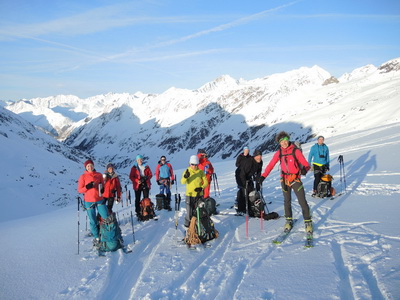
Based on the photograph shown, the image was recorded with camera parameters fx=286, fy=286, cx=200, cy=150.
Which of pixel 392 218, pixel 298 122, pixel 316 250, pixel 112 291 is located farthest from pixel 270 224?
pixel 298 122

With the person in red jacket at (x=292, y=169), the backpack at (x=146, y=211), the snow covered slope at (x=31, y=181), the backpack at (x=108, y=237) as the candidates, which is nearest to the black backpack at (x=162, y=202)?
the backpack at (x=146, y=211)

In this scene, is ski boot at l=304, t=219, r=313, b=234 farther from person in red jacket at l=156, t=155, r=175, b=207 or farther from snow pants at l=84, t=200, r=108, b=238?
person in red jacket at l=156, t=155, r=175, b=207

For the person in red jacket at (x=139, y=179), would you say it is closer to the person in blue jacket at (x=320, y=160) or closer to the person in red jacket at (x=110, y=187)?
the person in red jacket at (x=110, y=187)

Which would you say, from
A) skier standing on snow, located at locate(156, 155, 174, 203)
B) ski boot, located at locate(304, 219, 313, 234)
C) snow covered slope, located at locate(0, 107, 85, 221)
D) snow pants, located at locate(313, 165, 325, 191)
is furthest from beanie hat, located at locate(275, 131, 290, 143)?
snow covered slope, located at locate(0, 107, 85, 221)

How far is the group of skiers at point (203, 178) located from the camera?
Result: 743cm

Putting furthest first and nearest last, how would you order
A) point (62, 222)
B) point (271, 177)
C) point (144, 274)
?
point (271, 177) → point (62, 222) → point (144, 274)

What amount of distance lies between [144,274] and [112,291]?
76 centimetres

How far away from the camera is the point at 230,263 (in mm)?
6418

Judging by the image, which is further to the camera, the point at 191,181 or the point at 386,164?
the point at 386,164

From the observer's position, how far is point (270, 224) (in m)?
8.91

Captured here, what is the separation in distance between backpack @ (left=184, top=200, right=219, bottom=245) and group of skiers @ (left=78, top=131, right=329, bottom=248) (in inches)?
32.2

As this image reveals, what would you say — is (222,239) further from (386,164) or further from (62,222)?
(386,164)

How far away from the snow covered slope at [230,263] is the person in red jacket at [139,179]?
164 cm

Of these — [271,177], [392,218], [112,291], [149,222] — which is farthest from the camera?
[271,177]
